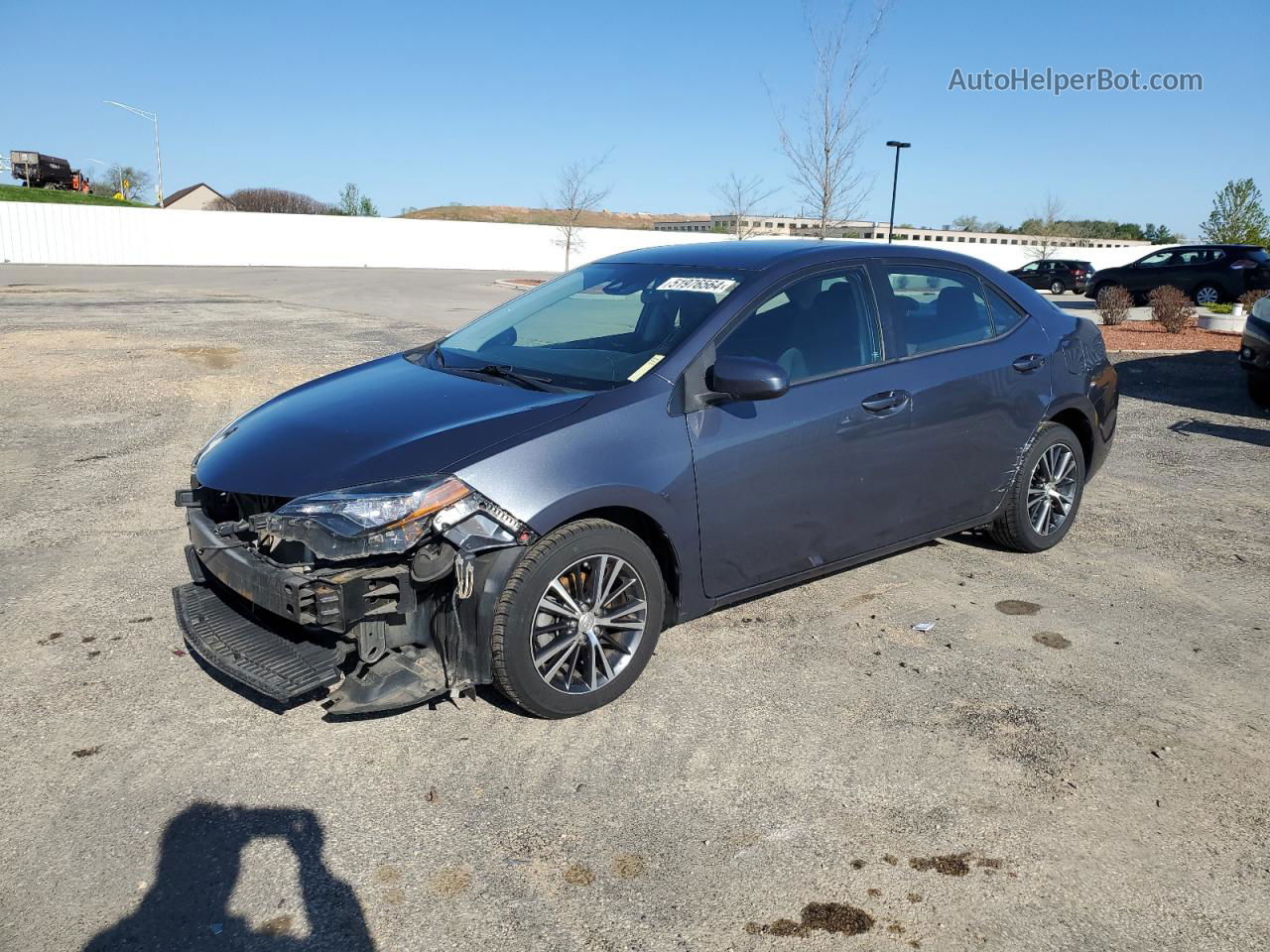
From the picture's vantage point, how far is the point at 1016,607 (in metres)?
4.98

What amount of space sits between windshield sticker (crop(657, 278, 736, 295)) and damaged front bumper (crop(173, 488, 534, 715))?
156 cm

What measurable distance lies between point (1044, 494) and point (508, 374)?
316 centimetres

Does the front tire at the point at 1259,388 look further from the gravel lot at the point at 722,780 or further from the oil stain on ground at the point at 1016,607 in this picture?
the oil stain on ground at the point at 1016,607

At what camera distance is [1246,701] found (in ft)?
13.1

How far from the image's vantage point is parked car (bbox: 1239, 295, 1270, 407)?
30.6ft

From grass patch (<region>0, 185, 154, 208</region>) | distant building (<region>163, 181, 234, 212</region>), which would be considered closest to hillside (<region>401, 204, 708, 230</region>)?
distant building (<region>163, 181, 234, 212</region>)

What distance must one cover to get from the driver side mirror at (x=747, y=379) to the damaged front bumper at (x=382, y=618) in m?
1.02

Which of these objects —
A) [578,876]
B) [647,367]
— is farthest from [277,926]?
[647,367]

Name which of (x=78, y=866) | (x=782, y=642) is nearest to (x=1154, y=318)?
(x=782, y=642)

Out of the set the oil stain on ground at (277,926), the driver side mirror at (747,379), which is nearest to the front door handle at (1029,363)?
the driver side mirror at (747,379)

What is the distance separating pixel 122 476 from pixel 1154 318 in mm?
17635

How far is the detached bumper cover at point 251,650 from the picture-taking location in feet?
10.9

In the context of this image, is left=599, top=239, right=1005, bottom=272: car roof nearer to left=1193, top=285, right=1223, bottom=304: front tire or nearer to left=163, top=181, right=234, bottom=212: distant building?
left=1193, top=285, right=1223, bottom=304: front tire

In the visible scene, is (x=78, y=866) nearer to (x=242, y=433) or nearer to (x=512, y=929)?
(x=512, y=929)
